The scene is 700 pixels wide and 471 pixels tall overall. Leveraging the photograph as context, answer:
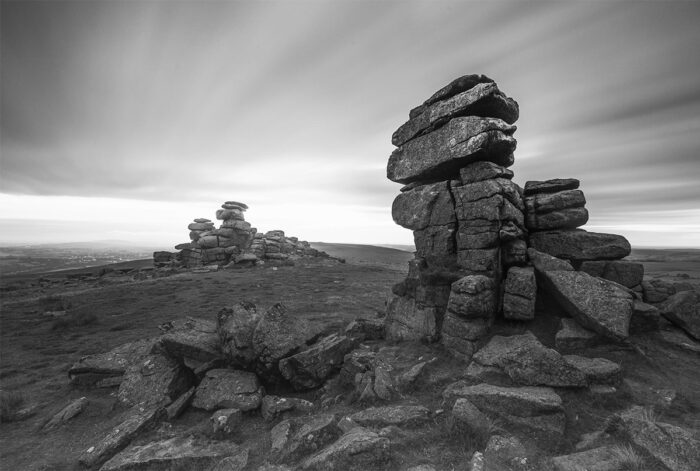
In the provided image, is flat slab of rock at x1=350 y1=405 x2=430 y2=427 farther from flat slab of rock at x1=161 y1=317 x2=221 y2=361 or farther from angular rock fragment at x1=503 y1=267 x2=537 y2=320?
flat slab of rock at x1=161 y1=317 x2=221 y2=361

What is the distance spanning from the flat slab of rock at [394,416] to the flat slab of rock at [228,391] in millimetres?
4477

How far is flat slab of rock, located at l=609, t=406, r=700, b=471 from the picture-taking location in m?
6.62

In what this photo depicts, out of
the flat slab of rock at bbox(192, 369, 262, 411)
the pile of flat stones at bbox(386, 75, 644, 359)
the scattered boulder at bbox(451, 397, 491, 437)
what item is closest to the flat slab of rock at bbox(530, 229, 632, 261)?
the pile of flat stones at bbox(386, 75, 644, 359)

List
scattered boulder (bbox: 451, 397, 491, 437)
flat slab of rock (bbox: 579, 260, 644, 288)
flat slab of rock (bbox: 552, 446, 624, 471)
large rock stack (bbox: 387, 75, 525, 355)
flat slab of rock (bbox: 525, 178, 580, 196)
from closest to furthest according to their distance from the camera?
flat slab of rock (bbox: 552, 446, 624, 471) → scattered boulder (bbox: 451, 397, 491, 437) → large rock stack (bbox: 387, 75, 525, 355) → flat slab of rock (bbox: 579, 260, 644, 288) → flat slab of rock (bbox: 525, 178, 580, 196)

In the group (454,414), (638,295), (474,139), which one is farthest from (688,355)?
(474,139)

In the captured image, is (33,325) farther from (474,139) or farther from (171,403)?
(474,139)

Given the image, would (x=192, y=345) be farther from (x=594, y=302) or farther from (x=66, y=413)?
(x=594, y=302)

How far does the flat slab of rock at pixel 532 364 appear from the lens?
968cm

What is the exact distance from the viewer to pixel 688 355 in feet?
37.7

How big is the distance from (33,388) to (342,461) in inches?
672

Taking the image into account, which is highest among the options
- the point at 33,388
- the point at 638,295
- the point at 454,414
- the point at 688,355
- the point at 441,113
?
the point at 441,113

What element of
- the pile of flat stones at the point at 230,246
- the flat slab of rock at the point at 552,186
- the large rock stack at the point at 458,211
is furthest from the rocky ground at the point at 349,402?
the pile of flat stones at the point at 230,246

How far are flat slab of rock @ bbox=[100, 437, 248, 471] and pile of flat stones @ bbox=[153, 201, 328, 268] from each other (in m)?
52.9

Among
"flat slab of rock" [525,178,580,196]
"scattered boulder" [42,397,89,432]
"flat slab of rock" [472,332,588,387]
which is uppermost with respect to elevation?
"flat slab of rock" [525,178,580,196]
